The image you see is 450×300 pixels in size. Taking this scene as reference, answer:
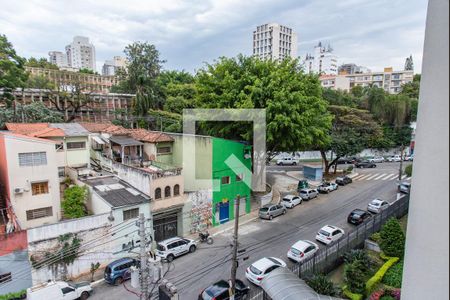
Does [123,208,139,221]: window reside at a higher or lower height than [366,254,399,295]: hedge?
higher

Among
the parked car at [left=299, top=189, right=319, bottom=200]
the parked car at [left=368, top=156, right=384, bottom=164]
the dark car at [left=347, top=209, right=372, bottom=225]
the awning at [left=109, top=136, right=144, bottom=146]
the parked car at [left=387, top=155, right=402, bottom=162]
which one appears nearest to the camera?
the dark car at [left=347, top=209, right=372, bottom=225]

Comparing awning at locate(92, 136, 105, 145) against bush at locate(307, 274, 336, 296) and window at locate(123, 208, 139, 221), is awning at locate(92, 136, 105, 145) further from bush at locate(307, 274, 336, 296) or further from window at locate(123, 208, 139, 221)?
bush at locate(307, 274, 336, 296)

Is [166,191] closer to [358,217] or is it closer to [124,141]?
[124,141]

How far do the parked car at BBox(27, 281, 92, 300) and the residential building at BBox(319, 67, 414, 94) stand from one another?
6861 cm

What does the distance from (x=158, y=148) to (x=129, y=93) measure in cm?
2742

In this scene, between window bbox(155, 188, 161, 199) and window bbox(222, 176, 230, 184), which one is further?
window bbox(222, 176, 230, 184)

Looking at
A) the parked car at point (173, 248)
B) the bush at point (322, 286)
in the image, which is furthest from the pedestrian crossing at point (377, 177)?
the bush at point (322, 286)

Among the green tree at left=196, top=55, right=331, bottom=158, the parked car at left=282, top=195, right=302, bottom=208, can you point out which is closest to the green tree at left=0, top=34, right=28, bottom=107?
the green tree at left=196, top=55, right=331, bottom=158

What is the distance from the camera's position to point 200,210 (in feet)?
63.5

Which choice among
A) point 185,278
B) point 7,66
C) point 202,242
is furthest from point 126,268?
point 7,66

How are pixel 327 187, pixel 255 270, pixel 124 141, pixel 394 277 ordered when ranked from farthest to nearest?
pixel 327 187 → pixel 124 141 → pixel 255 270 → pixel 394 277

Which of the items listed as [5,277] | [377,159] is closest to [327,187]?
[377,159]

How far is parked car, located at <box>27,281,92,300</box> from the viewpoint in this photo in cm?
1167

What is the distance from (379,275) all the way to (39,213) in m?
18.4
